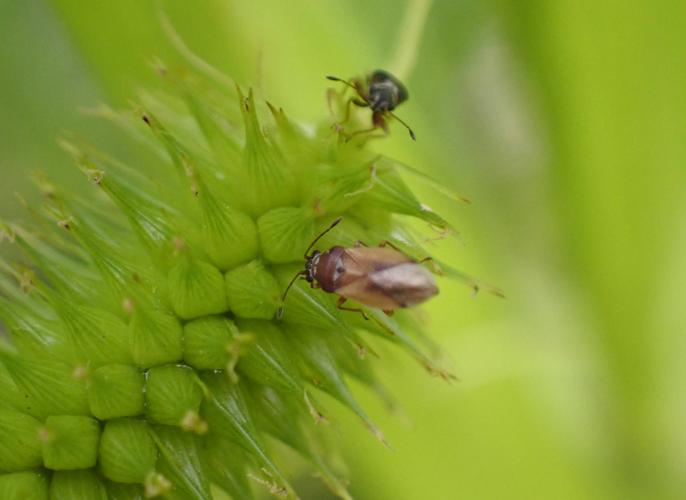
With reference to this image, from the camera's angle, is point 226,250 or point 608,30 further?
point 608,30

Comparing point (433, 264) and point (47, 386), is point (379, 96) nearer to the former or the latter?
point (433, 264)

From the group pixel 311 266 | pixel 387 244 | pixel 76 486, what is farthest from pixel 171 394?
pixel 387 244

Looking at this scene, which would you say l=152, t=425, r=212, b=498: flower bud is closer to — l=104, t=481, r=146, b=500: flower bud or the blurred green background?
l=104, t=481, r=146, b=500: flower bud

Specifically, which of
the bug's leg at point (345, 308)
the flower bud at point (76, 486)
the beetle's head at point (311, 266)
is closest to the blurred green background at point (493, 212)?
the bug's leg at point (345, 308)

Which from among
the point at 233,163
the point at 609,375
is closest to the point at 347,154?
the point at 233,163

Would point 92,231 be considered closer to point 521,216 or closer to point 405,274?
point 405,274

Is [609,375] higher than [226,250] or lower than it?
lower
